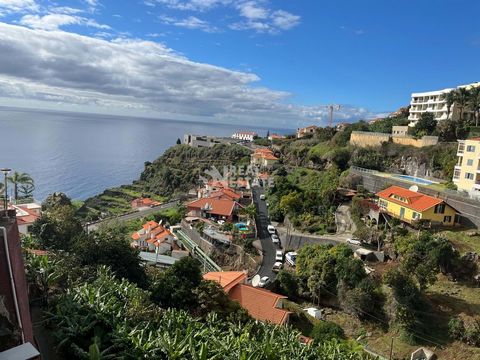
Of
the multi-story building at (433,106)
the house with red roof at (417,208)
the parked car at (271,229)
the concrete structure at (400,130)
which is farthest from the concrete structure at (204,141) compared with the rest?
the house with red roof at (417,208)

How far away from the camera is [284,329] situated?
15.1 m

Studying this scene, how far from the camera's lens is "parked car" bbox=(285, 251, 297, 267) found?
3077cm

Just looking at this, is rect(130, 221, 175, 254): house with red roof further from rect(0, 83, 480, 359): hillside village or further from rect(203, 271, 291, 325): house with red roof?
rect(203, 271, 291, 325): house with red roof

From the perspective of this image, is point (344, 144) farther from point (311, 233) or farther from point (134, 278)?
point (134, 278)

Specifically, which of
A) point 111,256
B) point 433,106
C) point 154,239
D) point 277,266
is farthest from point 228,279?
point 433,106

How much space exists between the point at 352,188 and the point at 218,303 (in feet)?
85.7

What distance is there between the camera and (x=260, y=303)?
21.7m

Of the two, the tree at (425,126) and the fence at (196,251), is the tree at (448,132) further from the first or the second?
the fence at (196,251)

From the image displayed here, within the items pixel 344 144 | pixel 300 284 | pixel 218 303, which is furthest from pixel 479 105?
pixel 218 303

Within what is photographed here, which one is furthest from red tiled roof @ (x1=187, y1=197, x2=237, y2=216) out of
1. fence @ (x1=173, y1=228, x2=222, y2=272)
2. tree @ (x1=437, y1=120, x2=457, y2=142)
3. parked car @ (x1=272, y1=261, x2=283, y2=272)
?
tree @ (x1=437, y1=120, x2=457, y2=142)

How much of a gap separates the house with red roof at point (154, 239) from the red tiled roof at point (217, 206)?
6.32 meters

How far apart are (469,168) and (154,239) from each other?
28.4 metres

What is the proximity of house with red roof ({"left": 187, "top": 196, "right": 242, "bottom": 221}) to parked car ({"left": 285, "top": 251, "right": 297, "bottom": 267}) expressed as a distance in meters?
12.0

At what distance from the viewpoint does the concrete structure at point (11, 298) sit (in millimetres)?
8164
